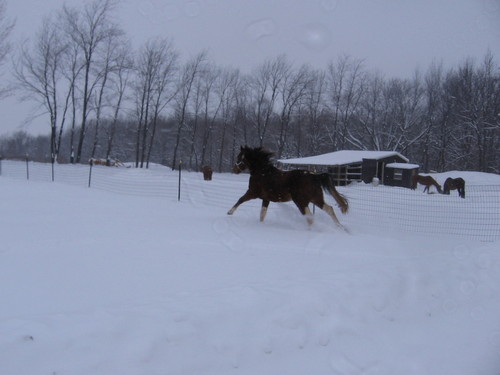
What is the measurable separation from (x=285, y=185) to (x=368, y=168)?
24888mm

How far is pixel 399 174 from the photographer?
31.6m

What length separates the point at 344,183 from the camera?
104ft

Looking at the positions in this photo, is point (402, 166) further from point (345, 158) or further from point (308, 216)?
point (308, 216)

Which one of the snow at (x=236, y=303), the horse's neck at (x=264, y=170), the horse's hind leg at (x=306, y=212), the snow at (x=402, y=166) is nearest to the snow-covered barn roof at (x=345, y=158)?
the snow at (x=402, y=166)

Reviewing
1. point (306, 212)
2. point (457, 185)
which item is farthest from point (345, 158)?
point (306, 212)

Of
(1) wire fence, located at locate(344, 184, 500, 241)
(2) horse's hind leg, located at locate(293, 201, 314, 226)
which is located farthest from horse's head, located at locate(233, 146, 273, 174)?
(1) wire fence, located at locate(344, 184, 500, 241)

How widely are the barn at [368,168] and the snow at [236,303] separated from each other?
80.4 ft

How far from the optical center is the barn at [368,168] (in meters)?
30.5

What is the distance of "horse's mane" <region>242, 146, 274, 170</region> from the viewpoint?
26.9 ft

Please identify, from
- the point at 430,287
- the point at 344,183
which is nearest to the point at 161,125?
the point at 344,183

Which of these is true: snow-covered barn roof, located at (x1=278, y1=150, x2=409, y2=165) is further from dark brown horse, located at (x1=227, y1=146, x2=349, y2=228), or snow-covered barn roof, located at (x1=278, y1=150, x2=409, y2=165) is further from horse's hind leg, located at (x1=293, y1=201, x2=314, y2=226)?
horse's hind leg, located at (x1=293, y1=201, x2=314, y2=226)

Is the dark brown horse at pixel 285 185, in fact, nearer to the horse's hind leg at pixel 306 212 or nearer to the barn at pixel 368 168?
the horse's hind leg at pixel 306 212

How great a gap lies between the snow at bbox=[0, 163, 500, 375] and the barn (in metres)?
24.5

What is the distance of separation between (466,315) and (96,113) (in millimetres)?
39661
